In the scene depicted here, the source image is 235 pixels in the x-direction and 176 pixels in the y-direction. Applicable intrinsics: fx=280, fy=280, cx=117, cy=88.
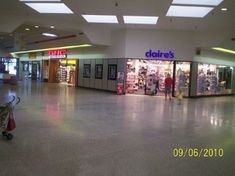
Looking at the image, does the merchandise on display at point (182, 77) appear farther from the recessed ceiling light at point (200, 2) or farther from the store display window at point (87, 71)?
the recessed ceiling light at point (200, 2)

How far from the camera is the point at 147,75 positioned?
20469mm

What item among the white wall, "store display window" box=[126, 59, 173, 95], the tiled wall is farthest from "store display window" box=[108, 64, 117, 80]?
the white wall

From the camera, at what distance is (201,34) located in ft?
60.7

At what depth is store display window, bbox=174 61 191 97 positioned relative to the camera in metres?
19.5

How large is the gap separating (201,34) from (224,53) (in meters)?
6.02

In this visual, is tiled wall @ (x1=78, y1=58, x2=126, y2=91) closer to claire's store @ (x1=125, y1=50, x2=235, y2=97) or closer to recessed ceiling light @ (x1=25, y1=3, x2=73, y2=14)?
claire's store @ (x1=125, y1=50, x2=235, y2=97)

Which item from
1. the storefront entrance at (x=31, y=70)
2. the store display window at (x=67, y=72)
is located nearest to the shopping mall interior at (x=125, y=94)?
the store display window at (x=67, y=72)

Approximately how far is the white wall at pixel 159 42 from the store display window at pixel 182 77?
63 centimetres

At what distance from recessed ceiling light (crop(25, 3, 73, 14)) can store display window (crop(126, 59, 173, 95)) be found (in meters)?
7.01

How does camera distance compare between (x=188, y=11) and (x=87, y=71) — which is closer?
(x=188, y=11)

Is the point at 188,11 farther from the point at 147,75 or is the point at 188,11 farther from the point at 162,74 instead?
the point at 147,75

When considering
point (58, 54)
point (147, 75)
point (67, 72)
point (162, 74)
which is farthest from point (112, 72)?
point (67, 72)

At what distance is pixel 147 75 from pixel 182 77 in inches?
98.9

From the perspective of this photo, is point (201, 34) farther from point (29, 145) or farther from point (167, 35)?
point (29, 145)
